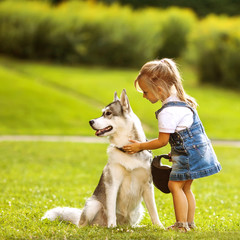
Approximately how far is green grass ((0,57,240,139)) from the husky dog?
1688 centimetres

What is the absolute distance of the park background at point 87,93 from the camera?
Answer: 6.88 meters

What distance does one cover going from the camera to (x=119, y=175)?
5172mm

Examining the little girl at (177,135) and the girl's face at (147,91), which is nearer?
the little girl at (177,135)

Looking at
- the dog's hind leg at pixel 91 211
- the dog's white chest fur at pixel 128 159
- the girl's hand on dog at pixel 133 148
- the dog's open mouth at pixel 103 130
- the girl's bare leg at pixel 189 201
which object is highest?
the dog's open mouth at pixel 103 130

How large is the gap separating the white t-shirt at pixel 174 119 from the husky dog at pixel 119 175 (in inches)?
16.7

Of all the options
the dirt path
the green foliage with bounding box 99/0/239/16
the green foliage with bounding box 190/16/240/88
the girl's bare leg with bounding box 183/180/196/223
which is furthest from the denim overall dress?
the green foliage with bounding box 99/0/239/16

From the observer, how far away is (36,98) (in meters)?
30.7

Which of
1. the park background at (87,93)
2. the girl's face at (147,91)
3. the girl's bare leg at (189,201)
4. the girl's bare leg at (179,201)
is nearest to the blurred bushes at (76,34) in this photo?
the park background at (87,93)

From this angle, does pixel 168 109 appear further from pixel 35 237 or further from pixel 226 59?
pixel 226 59

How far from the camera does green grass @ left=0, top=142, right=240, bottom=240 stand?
16.1ft

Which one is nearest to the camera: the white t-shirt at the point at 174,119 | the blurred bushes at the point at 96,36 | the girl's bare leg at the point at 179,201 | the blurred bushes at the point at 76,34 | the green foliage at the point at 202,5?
the white t-shirt at the point at 174,119

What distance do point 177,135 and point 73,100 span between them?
27.3 meters

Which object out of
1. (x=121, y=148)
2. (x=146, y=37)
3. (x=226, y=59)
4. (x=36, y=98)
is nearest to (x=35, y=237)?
(x=121, y=148)

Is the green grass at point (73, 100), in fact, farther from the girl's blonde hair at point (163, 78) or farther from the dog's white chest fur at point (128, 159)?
the girl's blonde hair at point (163, 78)
